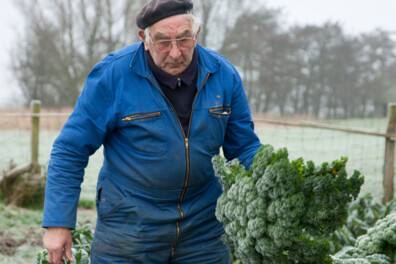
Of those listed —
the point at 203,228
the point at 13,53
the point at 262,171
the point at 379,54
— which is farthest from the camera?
the point at 379,54

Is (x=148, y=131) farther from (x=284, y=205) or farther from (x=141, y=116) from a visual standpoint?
(x=284, y=205)

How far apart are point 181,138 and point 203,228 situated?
1.87 feet

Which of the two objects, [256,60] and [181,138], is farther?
[256,60]

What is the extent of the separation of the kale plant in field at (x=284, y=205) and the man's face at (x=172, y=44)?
64 centimetres

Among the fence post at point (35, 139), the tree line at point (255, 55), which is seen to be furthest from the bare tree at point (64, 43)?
the fence post at point (35, 139)

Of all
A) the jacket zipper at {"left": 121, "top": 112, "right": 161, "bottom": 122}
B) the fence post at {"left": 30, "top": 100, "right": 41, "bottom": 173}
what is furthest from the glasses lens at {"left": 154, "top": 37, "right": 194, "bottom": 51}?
the fence post at {"left": 30, "top": 100, "right": 41, "bottom": 173}

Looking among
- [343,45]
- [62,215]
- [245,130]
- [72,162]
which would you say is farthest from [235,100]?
[343,45]

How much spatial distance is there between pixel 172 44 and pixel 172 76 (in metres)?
0.19

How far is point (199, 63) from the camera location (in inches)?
98.8

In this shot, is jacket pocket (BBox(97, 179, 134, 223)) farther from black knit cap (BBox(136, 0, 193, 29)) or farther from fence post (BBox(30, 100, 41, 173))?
fence post (BBox(30, 100, 41, 173))

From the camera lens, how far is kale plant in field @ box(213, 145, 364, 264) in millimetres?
1919

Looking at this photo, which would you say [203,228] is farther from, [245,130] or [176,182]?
[245,130]

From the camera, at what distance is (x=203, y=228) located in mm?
2588

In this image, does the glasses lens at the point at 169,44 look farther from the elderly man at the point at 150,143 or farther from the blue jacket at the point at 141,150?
the blue jacket at the point at 141,150
